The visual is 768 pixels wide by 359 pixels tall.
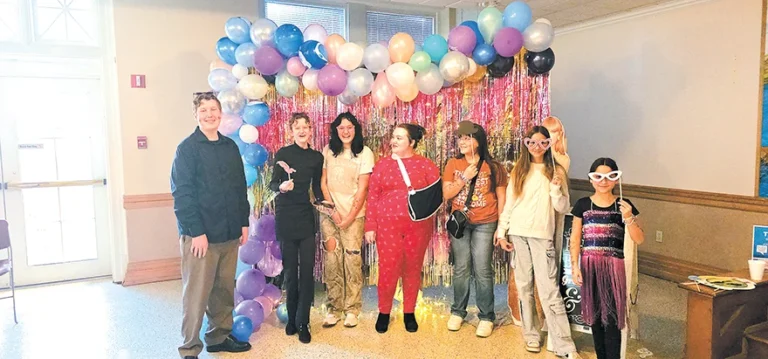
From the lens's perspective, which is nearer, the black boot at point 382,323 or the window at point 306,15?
the black boot at point 382,323

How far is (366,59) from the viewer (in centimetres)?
322

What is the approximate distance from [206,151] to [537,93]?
2148 mm

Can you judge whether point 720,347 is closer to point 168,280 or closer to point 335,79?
point 335,79

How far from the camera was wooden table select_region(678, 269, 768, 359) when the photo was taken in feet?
7.31

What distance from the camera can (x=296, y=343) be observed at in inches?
120

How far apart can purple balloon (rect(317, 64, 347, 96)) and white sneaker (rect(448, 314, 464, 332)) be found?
162 centimetres

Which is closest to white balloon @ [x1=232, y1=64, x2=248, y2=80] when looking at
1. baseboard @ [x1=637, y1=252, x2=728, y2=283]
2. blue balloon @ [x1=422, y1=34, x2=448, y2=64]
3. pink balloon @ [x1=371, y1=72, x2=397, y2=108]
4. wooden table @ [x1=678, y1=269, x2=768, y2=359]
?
pink balloon @ [x1=371, y1=72, x2=397, y2=108]

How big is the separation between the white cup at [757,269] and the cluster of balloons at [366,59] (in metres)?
1.55

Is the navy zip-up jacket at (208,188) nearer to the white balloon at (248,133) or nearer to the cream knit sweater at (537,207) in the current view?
the white balloon at (248,133)

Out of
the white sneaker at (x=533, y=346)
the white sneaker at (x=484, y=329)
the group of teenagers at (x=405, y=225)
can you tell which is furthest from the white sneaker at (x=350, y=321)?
the white sneaker at (x=533, y=346)

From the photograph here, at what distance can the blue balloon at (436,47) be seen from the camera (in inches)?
127

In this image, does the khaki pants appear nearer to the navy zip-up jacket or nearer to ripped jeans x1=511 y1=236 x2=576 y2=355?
the navy zip-up jacket

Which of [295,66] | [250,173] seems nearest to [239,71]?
[295,66]

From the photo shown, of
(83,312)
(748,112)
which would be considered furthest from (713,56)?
(83,312)
